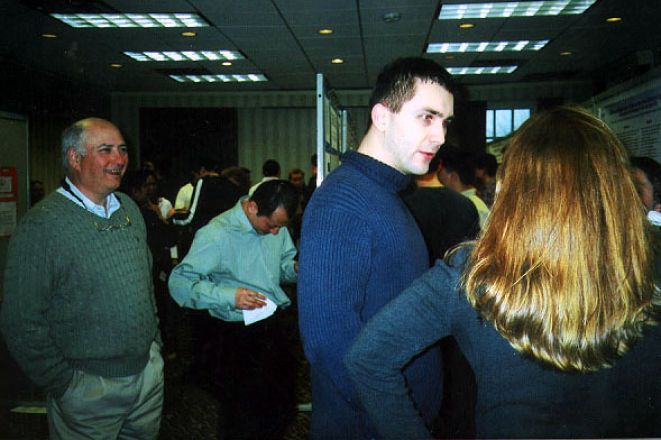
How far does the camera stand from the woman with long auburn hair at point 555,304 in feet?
2.42

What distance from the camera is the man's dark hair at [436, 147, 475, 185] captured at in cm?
323

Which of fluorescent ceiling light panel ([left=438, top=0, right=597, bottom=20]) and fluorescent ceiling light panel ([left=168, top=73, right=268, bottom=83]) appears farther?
fluorescent ceiling light panel ([left=168, top=73, right=268, bottom=83])

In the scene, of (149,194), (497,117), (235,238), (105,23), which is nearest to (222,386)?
(235,238)

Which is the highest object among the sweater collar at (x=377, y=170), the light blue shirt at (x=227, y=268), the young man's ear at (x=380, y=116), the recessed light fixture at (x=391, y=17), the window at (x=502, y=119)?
the recessed light fixture at (x=391, y=17)

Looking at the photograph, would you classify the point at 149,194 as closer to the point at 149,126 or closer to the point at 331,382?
the point at 331,382

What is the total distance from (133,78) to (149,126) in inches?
57.4

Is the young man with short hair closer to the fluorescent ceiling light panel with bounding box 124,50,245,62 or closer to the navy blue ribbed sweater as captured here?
the navy blue ribbed sweater

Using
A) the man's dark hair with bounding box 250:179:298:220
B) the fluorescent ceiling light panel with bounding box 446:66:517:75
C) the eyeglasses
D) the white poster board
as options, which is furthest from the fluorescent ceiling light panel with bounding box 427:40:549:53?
the eyeglasses

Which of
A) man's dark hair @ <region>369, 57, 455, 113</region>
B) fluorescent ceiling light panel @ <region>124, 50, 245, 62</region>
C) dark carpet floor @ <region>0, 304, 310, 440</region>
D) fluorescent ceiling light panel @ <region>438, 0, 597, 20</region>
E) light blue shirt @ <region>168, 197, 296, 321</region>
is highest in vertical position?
fluorescent ceiling light panel @ <region>124, 50, 245, 62</region>

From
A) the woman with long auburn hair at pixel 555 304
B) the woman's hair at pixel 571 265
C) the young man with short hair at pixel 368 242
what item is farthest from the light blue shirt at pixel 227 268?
the woman's hair at pixel 571 265

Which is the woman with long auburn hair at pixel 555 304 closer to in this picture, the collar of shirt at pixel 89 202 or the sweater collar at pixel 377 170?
the sweater collar at pixel 377 170

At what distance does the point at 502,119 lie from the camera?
30.2 feet

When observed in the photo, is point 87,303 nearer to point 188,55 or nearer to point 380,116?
point 380,116

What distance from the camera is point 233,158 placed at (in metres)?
9.57
